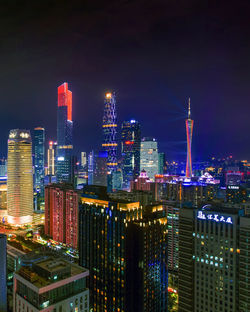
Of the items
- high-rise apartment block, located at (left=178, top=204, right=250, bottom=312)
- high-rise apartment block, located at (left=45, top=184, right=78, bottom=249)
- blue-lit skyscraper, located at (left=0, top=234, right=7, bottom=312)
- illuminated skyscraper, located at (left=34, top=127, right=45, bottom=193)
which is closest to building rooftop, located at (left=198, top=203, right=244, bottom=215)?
high-rise apartment block, located at (left=178, top=204, right=250, bottom=312)

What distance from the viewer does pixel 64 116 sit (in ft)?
615

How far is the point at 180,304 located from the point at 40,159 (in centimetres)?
16985

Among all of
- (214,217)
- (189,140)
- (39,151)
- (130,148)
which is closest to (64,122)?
(39,151)

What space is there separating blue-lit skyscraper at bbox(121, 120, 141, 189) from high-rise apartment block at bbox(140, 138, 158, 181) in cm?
323

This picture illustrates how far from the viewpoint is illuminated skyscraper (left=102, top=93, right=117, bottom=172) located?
144 m

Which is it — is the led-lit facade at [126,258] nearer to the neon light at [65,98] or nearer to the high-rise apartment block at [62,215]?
the high-rise apartment block at [62,215]

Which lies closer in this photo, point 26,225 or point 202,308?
point 202,308

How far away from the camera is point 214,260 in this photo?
102 ft

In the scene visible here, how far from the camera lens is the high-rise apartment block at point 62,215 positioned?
6994 cm

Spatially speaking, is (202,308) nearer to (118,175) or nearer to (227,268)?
(227,268)

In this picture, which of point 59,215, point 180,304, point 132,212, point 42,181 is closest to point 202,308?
point 180,304

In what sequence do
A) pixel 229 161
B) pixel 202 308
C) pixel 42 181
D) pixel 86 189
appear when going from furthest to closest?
1. pixel 229 161
2. pixel 42 181
3. pixel 86 189
4. pixel 202 308

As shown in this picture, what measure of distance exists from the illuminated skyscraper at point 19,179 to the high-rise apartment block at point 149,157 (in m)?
80.9

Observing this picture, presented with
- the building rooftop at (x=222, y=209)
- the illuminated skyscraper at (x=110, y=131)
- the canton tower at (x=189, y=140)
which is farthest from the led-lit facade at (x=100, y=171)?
the building rooftop at (x=222, y=209)
